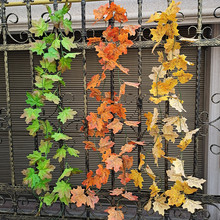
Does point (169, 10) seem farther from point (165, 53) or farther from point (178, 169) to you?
point (178, 169)

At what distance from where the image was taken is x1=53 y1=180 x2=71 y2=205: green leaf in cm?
220

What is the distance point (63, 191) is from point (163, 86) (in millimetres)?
1167

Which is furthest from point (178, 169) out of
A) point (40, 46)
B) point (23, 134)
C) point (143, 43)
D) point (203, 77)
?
point (23, 134)

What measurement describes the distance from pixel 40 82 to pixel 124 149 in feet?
2.78

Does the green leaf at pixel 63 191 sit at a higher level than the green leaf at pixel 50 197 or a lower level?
higher

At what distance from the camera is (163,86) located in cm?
197

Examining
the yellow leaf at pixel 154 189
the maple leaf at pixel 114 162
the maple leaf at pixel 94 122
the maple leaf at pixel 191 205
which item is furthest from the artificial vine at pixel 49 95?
the maple leaf at pixel 191 205

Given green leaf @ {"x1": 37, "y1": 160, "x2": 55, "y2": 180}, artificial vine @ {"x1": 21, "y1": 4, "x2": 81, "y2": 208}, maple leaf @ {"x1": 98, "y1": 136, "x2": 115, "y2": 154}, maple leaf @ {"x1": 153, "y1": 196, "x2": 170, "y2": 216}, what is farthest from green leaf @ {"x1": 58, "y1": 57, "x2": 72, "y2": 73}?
maple leaf @ {"x1": 153, "y1": 196, "x2": 170, "y2": 216}

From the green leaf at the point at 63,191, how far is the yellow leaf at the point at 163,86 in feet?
3.43

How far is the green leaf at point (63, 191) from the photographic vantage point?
86.6 inches

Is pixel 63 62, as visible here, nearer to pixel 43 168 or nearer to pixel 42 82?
pixel 42 82

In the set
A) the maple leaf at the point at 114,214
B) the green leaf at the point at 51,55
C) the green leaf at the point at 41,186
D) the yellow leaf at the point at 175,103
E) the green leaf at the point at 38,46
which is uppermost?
the green leaf at the point at 38,46

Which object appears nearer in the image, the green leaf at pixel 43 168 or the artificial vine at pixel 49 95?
the artificial vine at pixel 49 95

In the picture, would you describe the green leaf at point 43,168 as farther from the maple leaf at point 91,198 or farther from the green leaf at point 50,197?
the maple leaf at point 91,198
